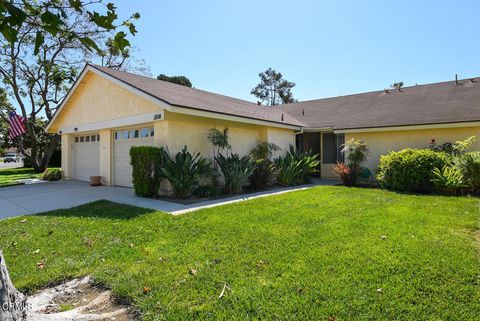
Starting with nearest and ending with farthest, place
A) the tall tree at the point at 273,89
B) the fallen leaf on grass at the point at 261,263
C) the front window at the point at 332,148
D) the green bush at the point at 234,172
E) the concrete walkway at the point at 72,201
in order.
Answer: the fallen leaf on grass at the point at 261,263 < the concrete walkway at the point at 72,201 < the green bush at the point at 234,172 < the front window at the point at 332,148 < the tall tree at the point at 273,89

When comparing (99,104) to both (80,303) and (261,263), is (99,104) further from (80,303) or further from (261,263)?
(261,263)

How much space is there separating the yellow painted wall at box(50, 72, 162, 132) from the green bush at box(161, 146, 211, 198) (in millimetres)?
2025

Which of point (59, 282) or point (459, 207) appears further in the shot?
point (459, 207)

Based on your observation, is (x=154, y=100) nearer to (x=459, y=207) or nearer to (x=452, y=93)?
(x=459, y=207)

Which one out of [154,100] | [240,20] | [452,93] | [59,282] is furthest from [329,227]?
[452,93]

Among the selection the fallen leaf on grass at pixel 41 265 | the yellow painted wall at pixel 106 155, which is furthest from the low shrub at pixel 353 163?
the fallen leaf on grass at pixel 41 265

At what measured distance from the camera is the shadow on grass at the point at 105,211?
719cm

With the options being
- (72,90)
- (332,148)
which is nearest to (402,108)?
(332,148)

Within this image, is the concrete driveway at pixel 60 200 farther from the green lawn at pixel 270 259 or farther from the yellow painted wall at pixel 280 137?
the yellow painted wall at pixel 280 137

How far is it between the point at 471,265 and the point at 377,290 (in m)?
1.60

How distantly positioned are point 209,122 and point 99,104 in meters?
5.80

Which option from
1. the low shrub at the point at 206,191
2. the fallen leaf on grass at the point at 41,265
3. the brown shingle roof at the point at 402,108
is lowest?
the fallen leaf on grass at the point at 41,265

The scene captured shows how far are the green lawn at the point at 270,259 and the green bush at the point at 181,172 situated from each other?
2256 millimetres

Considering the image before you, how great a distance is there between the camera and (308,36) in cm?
1391
